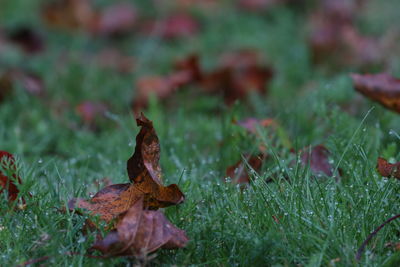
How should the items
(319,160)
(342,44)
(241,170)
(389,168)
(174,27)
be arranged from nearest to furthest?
(389,168)
(241,170)
(319,160)
(342,44)
(174,27)

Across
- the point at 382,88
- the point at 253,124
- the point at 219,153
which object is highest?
the point at 382,88

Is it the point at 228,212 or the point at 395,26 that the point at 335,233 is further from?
the point at 395,26

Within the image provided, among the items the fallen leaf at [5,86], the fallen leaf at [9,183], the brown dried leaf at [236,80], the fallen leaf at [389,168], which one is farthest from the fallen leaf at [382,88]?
the fallen leaf at [5,86]

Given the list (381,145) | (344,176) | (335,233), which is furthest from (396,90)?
(335,233)

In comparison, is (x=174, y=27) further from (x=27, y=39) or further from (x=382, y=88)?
(x=382, y=88)

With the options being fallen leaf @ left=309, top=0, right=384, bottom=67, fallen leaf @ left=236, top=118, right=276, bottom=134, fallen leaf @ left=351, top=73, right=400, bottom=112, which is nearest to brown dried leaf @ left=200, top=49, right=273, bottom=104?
fallen leaf @ left=309, top=0, right=384, bottom=67

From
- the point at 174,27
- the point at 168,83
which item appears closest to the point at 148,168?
the point at 168,83
